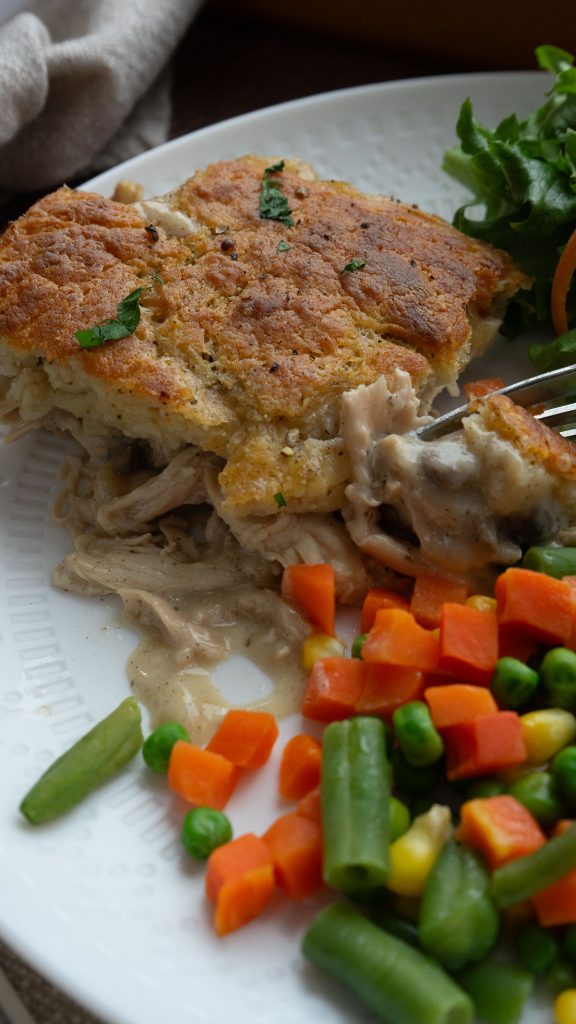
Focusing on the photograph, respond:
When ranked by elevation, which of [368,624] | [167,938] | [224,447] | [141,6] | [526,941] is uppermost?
[141,6]

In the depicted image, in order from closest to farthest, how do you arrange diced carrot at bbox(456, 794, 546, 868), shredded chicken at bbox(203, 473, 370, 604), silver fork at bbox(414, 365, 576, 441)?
diced carrot at bbox(456, 794, 546, 868), shredded chicken at bbox(203, 473, 370, 604), silver fork at bbox(414, 365, 576, 441)

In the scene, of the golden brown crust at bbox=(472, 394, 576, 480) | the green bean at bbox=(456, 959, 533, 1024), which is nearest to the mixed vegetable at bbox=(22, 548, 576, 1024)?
the green bean at bbox=(456, 959, 533, 1024)

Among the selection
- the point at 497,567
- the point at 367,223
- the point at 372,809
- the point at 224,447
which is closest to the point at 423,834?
the point at 372,809

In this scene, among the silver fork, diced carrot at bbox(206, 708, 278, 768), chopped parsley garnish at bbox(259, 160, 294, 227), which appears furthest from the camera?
chopped parsley garnish at bbox(259, 160, 294, 227)

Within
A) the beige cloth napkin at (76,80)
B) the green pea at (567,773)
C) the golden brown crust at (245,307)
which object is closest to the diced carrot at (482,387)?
the golden brown crust at (245,307)

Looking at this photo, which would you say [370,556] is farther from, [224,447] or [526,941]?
[526,941]

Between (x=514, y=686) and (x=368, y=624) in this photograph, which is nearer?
(x=514, y=686)

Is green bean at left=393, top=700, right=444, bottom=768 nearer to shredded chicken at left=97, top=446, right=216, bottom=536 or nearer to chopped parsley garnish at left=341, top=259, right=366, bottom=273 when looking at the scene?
shredded chicken at left=97, top=446, right=216, bottom=536
